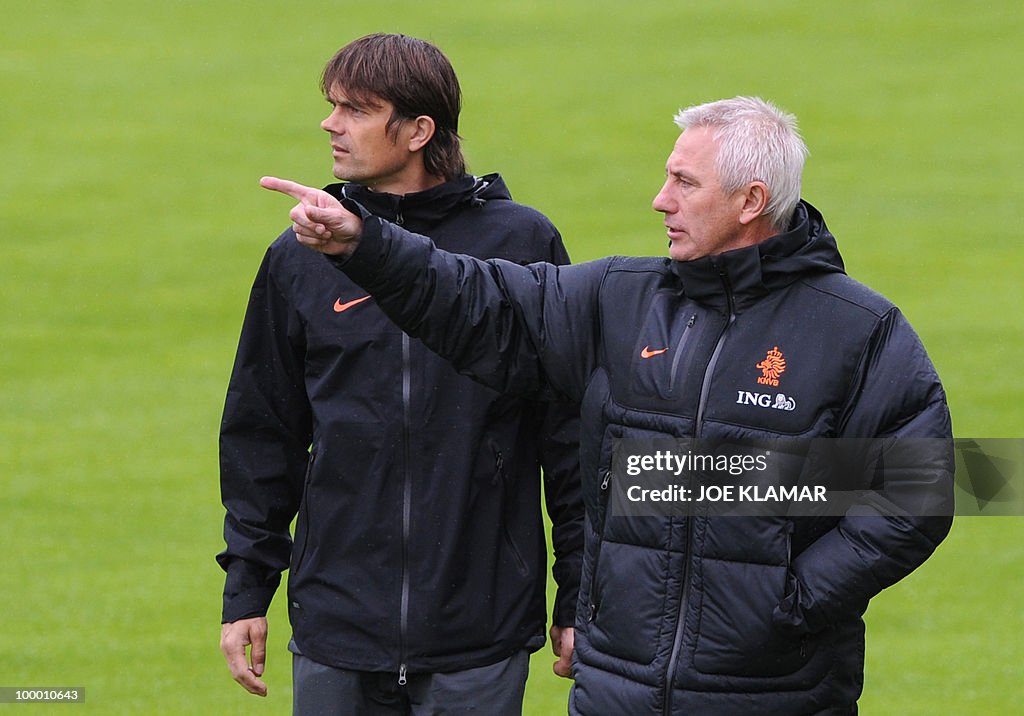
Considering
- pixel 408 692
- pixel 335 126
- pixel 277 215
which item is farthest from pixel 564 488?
pixel 277 215

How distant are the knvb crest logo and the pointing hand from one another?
0.74 m

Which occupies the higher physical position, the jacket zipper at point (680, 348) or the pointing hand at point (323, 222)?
the pointing hand at point (323, 222)

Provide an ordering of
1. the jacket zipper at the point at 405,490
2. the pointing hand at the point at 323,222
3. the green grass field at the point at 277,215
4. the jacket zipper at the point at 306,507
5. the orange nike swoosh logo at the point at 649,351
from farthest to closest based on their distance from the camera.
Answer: the green grass field at the point at 277,215
the jacket zipper at the point at 306,507
the jacket zipper at the point at 405,490
the orange nike swoosh logo at the point at 649,351
the pointing hand at the point at 323,222

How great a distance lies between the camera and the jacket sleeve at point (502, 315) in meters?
3.35

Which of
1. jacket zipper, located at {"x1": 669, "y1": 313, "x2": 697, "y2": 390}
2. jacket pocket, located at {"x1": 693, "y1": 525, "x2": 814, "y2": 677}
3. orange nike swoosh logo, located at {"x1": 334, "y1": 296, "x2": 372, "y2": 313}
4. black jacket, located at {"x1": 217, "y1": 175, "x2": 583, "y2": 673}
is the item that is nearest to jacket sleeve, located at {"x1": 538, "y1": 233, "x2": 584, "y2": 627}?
black jacket, located at {"x1": 217, "y1": 175, "x2": 583, "y2": 673}

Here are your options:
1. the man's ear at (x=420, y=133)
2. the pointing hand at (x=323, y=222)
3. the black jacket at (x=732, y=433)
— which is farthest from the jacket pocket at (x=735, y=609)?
the man's ear at (x=420, y=133)

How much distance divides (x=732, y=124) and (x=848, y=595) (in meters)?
0.85

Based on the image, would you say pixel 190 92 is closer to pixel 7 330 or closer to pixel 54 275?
pixel 54 275

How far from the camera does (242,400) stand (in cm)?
392

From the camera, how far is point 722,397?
3.25 meters

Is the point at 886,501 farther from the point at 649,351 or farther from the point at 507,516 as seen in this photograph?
the point at 507,516

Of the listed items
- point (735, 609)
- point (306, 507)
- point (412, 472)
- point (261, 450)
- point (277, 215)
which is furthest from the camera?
point (277, 215)

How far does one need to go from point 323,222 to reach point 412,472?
70 cm

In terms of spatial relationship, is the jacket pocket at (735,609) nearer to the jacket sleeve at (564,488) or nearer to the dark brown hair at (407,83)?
the jacket sleeve at (564,488)
